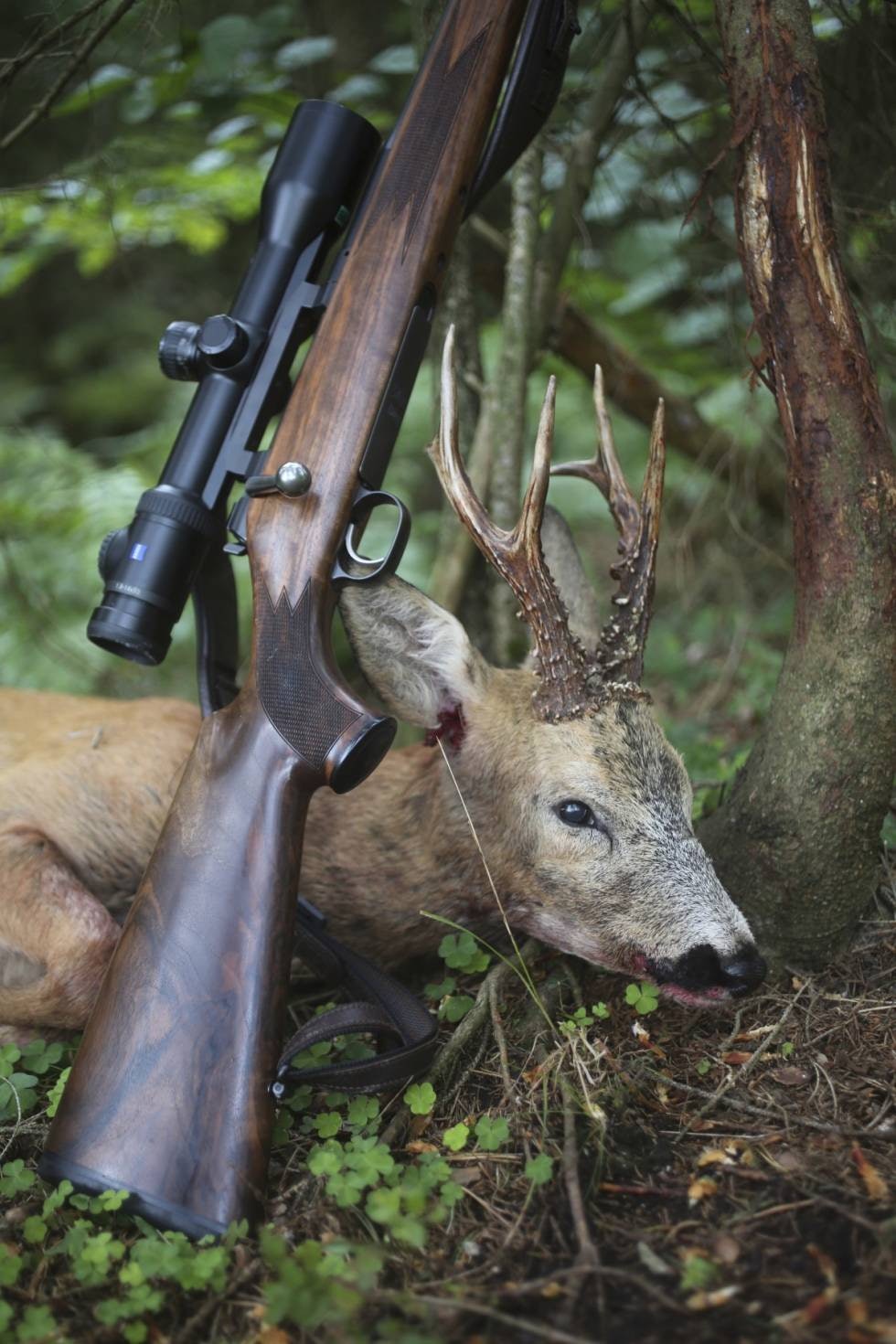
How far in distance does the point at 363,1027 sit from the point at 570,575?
7.00 feet

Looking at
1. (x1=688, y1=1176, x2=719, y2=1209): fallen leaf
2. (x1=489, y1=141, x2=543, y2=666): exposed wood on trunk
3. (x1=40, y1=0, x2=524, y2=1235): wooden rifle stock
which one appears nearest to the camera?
(x1=688, y1=1176, x2=719, y2=1209): fallen leaf

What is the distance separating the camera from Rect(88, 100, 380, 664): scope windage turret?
389 centimetres

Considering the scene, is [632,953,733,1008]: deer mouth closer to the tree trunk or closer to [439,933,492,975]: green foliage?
the tree trunk

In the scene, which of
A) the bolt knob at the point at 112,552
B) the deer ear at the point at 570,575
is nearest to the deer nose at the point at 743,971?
the deer ear at the point at 570,575

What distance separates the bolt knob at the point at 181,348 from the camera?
157 inches

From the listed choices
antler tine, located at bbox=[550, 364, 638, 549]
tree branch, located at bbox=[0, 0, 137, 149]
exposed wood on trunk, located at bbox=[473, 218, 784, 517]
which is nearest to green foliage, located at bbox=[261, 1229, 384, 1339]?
antler tine, located at bbox=[550, 364, 638, 549]

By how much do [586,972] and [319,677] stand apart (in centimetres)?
149

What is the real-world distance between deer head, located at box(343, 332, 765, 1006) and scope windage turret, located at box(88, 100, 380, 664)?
2.16ft

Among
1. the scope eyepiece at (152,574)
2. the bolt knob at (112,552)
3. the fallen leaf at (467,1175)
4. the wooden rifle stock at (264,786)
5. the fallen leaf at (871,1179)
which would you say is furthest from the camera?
the bolt knob at (112,552)

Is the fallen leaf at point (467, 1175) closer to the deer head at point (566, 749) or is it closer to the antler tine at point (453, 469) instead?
the deer head at point (566, 749)

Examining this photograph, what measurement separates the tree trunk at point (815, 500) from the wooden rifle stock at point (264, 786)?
1020 millimetres

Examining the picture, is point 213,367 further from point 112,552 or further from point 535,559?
point 535,559

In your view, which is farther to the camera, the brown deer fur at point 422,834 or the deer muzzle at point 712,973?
the brown deer fur at point 422,834

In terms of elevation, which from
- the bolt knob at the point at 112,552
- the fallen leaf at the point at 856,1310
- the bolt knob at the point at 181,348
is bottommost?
the fallen leaf at the point at 856,1310
